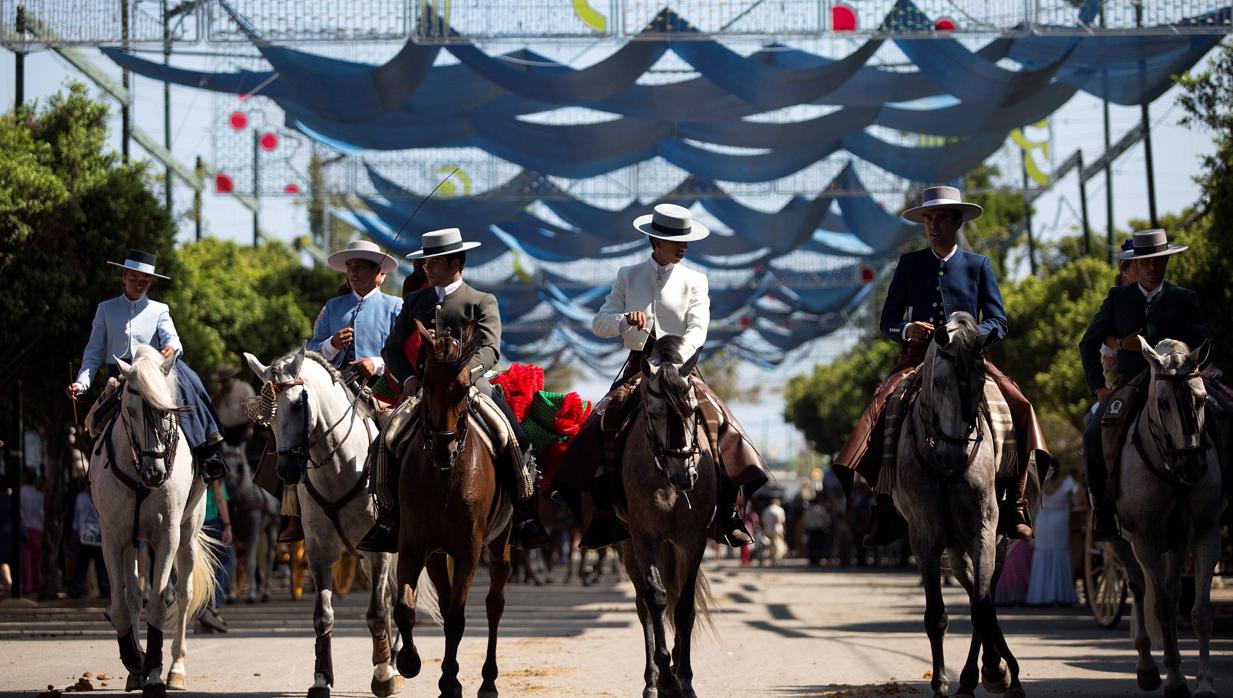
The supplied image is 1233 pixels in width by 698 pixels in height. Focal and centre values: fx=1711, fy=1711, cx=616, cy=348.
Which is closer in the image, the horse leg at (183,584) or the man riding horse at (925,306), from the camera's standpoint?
the man riding horse at (925,306)

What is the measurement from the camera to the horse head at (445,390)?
9.98m

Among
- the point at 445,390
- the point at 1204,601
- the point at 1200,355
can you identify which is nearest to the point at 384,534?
the point at 445,390

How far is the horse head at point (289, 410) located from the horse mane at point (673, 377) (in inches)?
94.6

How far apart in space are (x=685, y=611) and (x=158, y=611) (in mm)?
3722

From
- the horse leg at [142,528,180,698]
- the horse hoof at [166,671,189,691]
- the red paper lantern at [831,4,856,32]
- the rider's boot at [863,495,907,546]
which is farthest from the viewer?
the red paper lantern at [831,4,856,32]

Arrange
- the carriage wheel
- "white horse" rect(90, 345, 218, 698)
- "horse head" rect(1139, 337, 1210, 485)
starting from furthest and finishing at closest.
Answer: the carriage wheel, "white horse" rect(90, 345, 218, 698), "horse head" rect(1139, 337, 1210, 485)

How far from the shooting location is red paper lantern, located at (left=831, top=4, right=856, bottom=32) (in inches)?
829

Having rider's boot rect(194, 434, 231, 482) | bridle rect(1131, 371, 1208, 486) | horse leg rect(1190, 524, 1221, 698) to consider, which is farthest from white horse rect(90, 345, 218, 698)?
horse leg rect(1190, 524, 1221, 698)

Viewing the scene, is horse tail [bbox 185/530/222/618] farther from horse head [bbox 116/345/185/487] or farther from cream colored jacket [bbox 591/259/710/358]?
cream colored jacket [bbox 591/259/710/358]

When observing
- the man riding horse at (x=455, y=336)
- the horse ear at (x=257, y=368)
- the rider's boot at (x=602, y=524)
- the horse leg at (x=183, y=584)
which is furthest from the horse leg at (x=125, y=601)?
the rider's boot at (x=602, y=524)

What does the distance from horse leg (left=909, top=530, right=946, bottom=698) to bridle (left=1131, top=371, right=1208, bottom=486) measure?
1787 millimetres

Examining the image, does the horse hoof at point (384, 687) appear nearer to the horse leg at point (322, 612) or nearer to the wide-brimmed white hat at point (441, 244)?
the horse leg at point (322, 612)

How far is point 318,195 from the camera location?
2903 cm

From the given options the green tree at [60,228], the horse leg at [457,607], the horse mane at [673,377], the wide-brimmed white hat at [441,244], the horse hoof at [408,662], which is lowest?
the horse hoof at [408,662]
